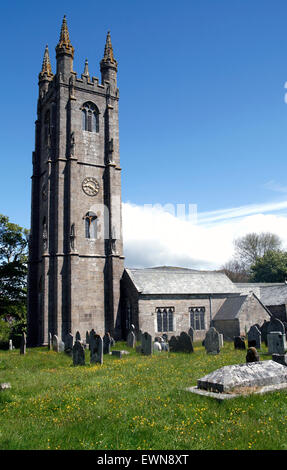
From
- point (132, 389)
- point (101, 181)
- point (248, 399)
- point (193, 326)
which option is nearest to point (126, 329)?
point (193, 326)

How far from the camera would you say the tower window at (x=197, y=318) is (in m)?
29.1

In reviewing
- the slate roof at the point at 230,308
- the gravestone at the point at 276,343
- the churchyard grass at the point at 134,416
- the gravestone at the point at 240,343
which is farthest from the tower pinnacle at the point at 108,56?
the churchyard grass at the point at 134,416

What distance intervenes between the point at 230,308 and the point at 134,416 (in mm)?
23001

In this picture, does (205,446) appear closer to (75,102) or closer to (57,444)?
(57,444)

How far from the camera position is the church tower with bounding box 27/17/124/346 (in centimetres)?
2734

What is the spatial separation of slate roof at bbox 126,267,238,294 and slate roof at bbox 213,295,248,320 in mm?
1243

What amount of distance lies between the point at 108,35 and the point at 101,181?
49.5 ft

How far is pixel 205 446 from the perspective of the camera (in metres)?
5.60

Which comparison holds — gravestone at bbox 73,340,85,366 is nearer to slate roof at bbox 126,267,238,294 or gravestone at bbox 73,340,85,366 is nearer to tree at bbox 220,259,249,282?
slate roof at bbox 126,267,238,294

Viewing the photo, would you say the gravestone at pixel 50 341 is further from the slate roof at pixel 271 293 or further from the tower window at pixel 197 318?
the slate roof at pixel 271 293

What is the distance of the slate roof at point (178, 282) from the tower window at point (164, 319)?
1380 mm

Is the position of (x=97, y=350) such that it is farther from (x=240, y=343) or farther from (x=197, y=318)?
(x=197, y=318)
